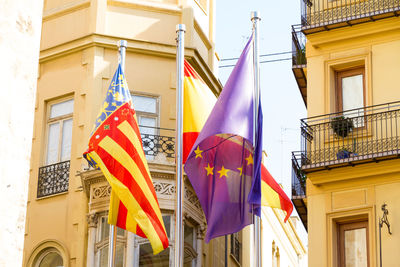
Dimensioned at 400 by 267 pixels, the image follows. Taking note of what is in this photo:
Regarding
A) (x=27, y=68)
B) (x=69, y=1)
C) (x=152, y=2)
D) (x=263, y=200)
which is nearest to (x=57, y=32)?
(x=69, y=1)

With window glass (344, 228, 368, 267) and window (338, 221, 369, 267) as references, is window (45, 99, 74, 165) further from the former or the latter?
window glass (344, 228, 368, 267)

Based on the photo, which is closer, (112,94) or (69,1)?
(112,94)

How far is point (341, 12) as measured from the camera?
1950 centimetres

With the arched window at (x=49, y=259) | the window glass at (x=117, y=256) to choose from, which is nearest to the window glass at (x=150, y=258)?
the window glass at (x=117, y=256)

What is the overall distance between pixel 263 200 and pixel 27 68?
10.5 meters

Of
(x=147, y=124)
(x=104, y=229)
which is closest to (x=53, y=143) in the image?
(x=147, y=124)

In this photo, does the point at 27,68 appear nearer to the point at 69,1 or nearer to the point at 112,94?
the point at 112,94

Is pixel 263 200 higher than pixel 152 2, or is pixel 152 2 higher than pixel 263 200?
pixel 152 2

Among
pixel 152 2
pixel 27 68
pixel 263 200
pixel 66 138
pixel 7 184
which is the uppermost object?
pixel 152 2

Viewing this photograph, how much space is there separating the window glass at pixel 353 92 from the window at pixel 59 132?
20.7ft

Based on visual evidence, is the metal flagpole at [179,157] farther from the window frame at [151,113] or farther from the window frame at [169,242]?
the window frame at [151,113]

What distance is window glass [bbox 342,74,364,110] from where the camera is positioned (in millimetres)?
19219

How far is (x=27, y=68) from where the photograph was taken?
370cm

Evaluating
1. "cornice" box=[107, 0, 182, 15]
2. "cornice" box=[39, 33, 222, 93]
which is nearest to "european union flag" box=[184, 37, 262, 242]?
"cornice" box=[39, 33, 222, 93]
